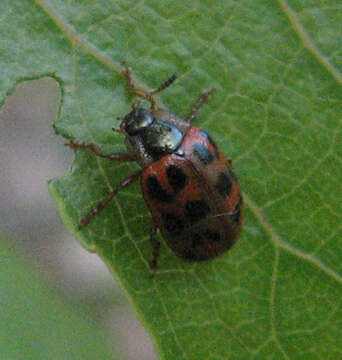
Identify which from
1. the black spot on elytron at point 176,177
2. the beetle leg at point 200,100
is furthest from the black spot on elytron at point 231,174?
the beetle leg at point 200,100

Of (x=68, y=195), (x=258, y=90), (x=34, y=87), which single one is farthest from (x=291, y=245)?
(x=34, y=87)

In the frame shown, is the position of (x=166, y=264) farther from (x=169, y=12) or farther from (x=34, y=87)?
(x=34, y=87)

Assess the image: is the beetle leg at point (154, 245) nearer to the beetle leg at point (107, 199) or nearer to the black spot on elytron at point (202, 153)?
the beetle leg at point (107, 199)

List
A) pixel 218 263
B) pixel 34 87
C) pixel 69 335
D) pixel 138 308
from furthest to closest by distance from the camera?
pixel 34 87 < pixel 69 335 < pixel 218 263 < pixel 138 308

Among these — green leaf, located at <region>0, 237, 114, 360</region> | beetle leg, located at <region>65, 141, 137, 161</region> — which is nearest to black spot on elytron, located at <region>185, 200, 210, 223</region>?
beetle leg, located at <region>65, 141, 137, 161</region>

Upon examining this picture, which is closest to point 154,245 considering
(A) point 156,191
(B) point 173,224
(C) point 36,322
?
(B) point 173,224
